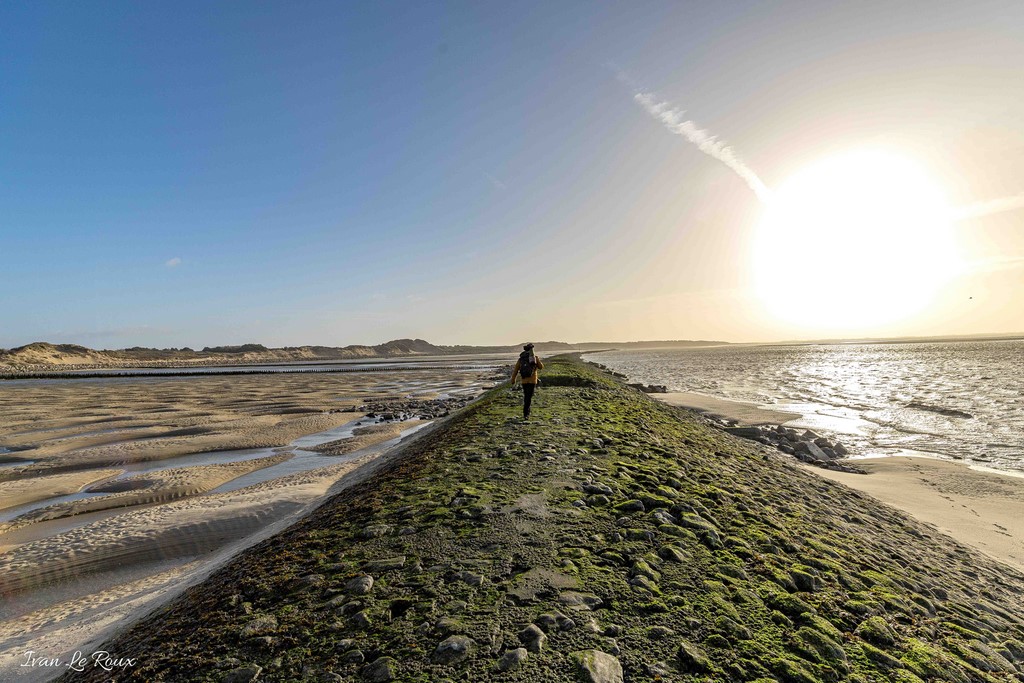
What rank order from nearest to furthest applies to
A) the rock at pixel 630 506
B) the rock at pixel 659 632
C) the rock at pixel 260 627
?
the rock at pixel 659 632
the rock at pixel 260 627
the rock at pixel 630 506

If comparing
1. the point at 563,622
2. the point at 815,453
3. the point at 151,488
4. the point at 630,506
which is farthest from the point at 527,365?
the point at 151,488

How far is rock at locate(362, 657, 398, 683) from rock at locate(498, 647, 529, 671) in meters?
1.04

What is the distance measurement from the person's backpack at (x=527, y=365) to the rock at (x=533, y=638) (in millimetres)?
12529

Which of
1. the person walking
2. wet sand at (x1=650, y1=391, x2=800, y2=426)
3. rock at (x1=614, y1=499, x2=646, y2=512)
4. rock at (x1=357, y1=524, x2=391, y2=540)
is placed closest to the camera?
rock at (x1=357, y1=524, x2=391, y2=540)

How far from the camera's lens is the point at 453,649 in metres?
4.68

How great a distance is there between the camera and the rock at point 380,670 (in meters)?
4.36

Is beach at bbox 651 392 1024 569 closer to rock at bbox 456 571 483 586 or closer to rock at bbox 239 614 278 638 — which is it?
rock at bbox 456 571 483 586

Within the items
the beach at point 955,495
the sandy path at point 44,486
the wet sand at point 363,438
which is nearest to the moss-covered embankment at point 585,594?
the beach at point 955,495

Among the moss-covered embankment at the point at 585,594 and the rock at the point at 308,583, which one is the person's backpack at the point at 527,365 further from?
the rock at the point at 308,583

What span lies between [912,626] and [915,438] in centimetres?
2287

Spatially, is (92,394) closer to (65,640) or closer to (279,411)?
(279,411)

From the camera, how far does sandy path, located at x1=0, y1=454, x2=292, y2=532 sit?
14.0 metres

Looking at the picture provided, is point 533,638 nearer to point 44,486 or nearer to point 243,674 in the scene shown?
point 243,674

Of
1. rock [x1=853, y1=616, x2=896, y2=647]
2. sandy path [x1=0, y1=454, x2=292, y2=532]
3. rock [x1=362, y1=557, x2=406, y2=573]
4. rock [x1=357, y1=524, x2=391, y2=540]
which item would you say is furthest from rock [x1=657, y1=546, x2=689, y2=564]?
sandy path [x1=0, y1=454, x2=292, y2=532]
